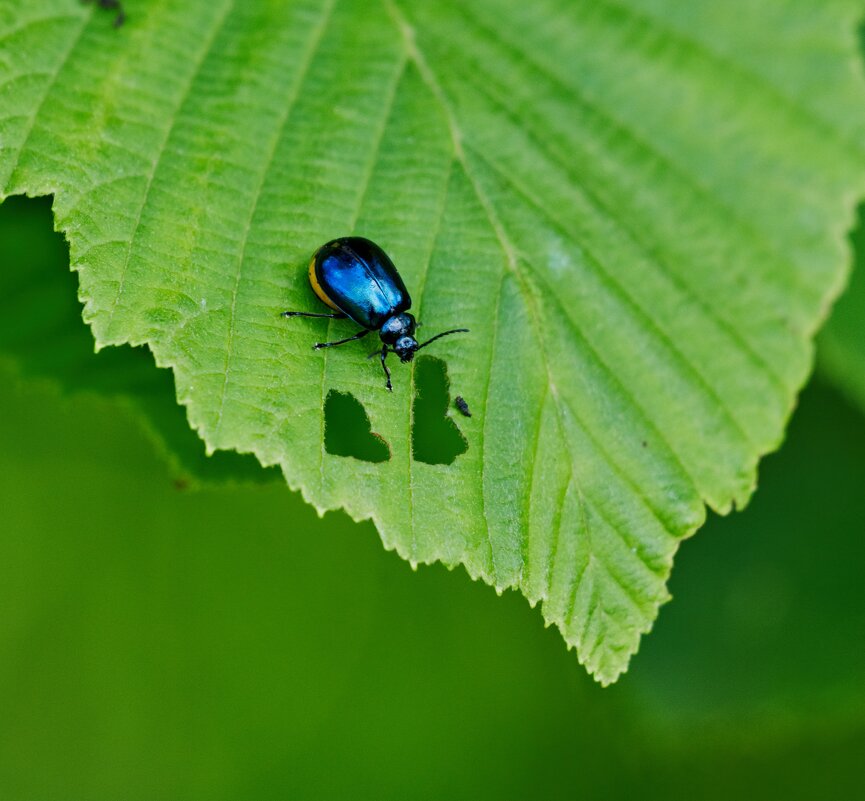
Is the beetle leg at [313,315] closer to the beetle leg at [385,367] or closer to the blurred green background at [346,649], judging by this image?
the beetle leg at [385,367]

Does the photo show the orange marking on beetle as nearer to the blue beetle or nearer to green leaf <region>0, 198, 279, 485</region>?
the blue beetle

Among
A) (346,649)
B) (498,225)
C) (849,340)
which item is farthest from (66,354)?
(849,340)

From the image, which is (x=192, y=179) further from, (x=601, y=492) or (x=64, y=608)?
(x=64, y=608)

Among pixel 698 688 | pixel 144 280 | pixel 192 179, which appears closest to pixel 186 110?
pixel 192 179

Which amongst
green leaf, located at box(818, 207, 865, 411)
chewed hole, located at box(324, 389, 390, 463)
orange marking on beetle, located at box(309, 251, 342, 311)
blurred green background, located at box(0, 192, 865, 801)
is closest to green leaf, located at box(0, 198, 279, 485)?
chewed hole, located at box(324, 389, 390, 463)

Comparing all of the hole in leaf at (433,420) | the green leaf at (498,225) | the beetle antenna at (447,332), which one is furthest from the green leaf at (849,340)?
the hole in leaf at (433,420)
